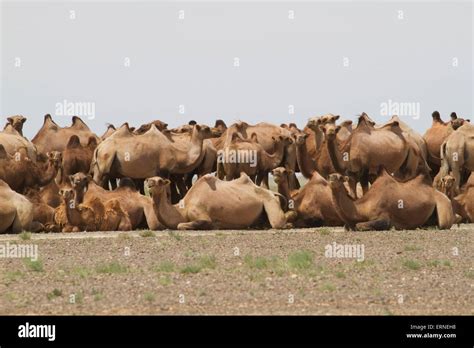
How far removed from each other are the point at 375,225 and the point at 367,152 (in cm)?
406

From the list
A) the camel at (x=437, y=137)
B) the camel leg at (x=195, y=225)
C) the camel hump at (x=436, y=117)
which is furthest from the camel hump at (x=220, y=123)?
the camel leg at (x=195, y=225)

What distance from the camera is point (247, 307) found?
12.2 meters

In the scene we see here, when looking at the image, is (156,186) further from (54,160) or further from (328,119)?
(328,119)

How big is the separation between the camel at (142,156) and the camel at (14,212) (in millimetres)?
4066

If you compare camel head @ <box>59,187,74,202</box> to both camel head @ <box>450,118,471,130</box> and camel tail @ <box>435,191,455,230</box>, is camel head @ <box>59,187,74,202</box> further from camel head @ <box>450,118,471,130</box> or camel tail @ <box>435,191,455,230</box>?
camel head @ <box>450,118,471,130</box>

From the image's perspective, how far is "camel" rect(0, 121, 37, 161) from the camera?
2442 cm

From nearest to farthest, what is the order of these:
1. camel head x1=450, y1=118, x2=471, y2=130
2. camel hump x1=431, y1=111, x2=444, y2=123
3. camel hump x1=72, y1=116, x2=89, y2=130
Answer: camel head x1=450, y1=118, x2=471, y2=130, camel hump x1=72, y1=116, x2=89, y2=130, camel hump x1=431, y1=111, x2=444, y2=123

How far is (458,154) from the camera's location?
82.1 ft

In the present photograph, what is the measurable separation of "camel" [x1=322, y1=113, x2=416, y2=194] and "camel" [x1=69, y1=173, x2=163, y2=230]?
3.79 metres

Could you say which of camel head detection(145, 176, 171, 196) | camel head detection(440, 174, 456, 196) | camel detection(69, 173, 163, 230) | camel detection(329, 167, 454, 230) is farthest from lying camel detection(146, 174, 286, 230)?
camel head detection(440, 174, 456, 196)

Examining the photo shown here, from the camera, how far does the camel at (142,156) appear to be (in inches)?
932

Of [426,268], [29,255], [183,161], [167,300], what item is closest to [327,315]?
[167,300]

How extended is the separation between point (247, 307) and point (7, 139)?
13781 mm

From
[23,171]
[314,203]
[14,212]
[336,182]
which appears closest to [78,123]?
[23,171]
